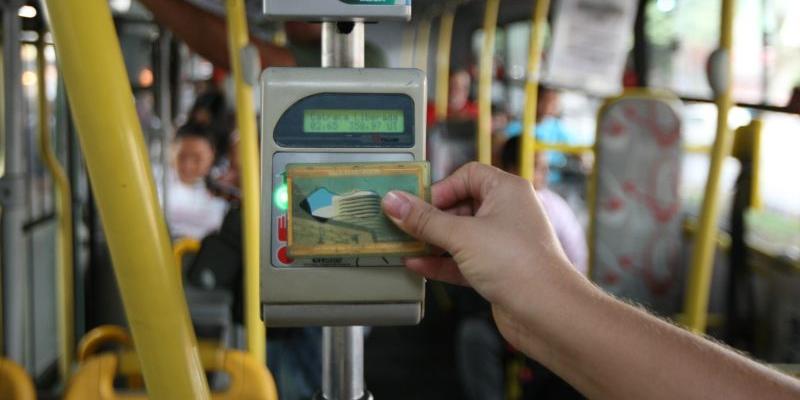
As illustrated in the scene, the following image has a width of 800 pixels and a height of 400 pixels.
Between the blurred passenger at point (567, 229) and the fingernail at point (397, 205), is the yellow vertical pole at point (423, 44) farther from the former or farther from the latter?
the fingernail at point (397, 205)

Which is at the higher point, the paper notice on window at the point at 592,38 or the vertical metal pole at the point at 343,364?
the paper notice on window at the point at 592,38

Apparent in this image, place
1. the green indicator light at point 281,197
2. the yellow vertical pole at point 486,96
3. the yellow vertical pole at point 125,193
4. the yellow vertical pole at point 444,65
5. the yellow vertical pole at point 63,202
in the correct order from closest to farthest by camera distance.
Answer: the yellow vertical pole at point 125,193
the green indicator light at point 281,197
the yellow vertical pole at point 63,202
the yellow vertical pole at point 486,96
the yellow vertical pole at point 444,65

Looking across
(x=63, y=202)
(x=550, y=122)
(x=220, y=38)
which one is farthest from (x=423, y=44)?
(x=220, y=38)

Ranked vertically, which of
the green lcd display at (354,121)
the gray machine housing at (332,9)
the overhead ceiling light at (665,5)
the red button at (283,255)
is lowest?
the red button at (283,255)

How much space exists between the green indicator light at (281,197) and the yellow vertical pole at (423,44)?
8002 mm

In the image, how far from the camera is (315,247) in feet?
2.52

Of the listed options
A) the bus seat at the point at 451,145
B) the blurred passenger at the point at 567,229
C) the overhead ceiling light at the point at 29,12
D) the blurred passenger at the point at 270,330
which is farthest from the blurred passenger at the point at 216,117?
the bus seat at the point at 451,145

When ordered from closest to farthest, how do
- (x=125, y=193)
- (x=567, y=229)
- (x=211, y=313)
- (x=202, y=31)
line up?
(x=125, y=193)
(x=202, y=31)
(x=567, y=229)
(x=211, y=313)

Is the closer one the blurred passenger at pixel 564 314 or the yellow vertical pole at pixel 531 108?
the blurred passenger at pixel 564 314

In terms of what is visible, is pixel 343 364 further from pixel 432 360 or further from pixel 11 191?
pixel 432 360

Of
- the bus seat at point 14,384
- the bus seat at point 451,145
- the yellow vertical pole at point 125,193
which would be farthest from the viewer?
the bus seat at point 451,145

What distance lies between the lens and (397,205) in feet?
2.45

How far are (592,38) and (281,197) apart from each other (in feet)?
8.30

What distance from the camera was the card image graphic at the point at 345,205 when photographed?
0.76 meters
